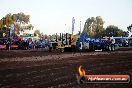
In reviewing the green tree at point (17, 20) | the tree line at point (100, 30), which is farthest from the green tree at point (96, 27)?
the green tree at point (17, 20)

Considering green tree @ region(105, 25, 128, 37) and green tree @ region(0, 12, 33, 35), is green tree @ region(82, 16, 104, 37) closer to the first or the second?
green tree @ region(105, 25, 128, 37)

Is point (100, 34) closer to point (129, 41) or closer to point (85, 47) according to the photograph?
point (129, 41)

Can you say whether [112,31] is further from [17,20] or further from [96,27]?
[17,20]

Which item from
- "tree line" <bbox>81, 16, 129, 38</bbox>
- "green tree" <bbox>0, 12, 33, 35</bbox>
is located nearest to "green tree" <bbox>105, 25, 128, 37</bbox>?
"tree line" <bbox>81, 16, 129, 38</bbox>

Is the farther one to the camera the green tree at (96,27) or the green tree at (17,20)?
the green tree at (96,27)

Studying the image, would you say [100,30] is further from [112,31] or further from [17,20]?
[17,20]

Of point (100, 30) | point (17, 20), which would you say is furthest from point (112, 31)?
point (17, 20)

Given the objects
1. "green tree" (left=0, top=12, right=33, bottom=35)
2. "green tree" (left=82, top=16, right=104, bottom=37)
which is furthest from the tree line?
"green tree" (left=0, top=12, right=33, bottom=35)

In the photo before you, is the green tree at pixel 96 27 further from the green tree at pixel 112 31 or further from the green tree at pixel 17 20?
the green tree at pixel 17 20

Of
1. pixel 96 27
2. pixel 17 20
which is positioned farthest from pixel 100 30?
pixel 17 20

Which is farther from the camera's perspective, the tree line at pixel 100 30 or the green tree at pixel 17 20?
the tree line at pixel 100 30

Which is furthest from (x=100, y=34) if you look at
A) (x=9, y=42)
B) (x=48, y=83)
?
(x=48, y=83)

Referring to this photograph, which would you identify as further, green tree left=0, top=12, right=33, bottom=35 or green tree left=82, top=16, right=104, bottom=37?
green tree left=82, top=16, right=104, bottom=37

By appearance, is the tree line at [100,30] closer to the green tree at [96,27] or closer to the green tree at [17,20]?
the green tree at [96,27]
